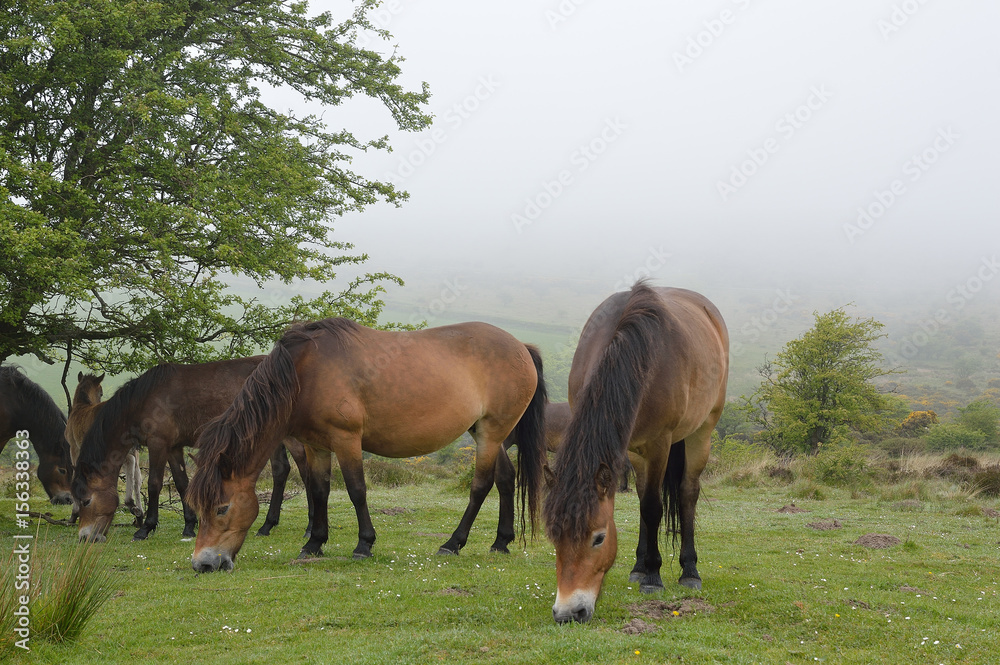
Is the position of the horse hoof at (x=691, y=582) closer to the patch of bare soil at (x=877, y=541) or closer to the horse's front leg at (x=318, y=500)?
the horse's front leg at (x=318, y=500)

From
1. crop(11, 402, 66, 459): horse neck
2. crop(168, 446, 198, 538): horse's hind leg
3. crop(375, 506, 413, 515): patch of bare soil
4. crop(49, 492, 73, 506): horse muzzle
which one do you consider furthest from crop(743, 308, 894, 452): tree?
crop(11, 402, 66, 459): horse neck

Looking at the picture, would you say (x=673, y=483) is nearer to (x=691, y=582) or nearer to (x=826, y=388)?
(x=691, y=582)

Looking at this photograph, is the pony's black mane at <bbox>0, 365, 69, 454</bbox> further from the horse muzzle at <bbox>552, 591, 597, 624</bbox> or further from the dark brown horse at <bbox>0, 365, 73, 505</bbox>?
the horse muzzle at <bbox>552, 591, 597, 624</bbox>

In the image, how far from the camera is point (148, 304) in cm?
1112

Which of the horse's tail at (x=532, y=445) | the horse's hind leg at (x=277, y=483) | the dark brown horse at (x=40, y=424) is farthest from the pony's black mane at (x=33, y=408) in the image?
the horse's tail at (x=532, y=445)

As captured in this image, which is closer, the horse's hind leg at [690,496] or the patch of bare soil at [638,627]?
the patch of bare soil at [638,627]

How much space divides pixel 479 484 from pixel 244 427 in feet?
10.2

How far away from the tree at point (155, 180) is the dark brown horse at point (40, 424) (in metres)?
0.70

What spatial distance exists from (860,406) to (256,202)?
93.7ft

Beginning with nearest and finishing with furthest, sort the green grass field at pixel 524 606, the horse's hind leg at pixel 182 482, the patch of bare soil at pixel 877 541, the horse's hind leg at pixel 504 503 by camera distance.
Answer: the green grass field at pixel 524 606
the horse's hind leg at pixel 504 503
the patch of bare soil at pixel 877 541
the horse's hind leg at pixel 182 482

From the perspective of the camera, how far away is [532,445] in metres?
9.47

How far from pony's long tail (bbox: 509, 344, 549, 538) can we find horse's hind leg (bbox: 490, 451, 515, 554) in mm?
165

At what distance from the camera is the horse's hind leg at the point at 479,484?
8.69 m

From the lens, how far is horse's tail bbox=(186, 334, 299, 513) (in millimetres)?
7043
